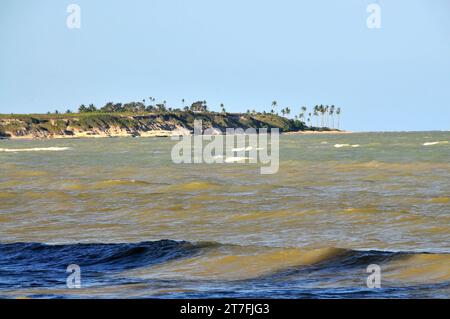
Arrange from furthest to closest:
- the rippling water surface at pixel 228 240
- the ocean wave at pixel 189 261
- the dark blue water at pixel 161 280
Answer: the ocean wave at pixel 189 261, the rippling water surface at pixel 228 240, the dark blue water at pixel 161 280

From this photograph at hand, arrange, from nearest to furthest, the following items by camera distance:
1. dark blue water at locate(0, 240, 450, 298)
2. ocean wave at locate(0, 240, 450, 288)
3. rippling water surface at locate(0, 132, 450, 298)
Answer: dark blue water at locate(0, 240, 450, 298)
rippling water surface at locate(0, 132, 450, 298)
ocean wave at locate(0, 240, 450, 288)

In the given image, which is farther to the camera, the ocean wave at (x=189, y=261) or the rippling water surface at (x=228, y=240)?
the ocean wave at (x=189, y=261)

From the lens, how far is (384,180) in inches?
1553

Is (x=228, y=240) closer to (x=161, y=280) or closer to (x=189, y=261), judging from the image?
(x=189, y=261)

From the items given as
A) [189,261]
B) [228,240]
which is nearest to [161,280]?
[189,261]

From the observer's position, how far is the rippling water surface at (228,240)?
12.9m

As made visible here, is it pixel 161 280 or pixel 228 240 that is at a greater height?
pixel 161 280

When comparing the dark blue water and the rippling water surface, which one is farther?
the rippling water surface

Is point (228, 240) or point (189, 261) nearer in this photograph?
point (189, 261)

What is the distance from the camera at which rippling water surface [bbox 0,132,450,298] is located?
12875mm

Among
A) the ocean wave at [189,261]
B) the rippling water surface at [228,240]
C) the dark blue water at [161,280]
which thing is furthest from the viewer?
the ocean wave at [189,261]

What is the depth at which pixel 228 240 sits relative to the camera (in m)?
19.0

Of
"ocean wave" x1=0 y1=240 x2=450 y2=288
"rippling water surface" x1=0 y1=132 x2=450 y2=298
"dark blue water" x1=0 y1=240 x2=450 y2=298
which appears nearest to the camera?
"dark blue water" x1=0 y1=240 x2=450 y2=298

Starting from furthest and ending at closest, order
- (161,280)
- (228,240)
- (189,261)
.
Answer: (228,240) → (189,261) → (161,280)
